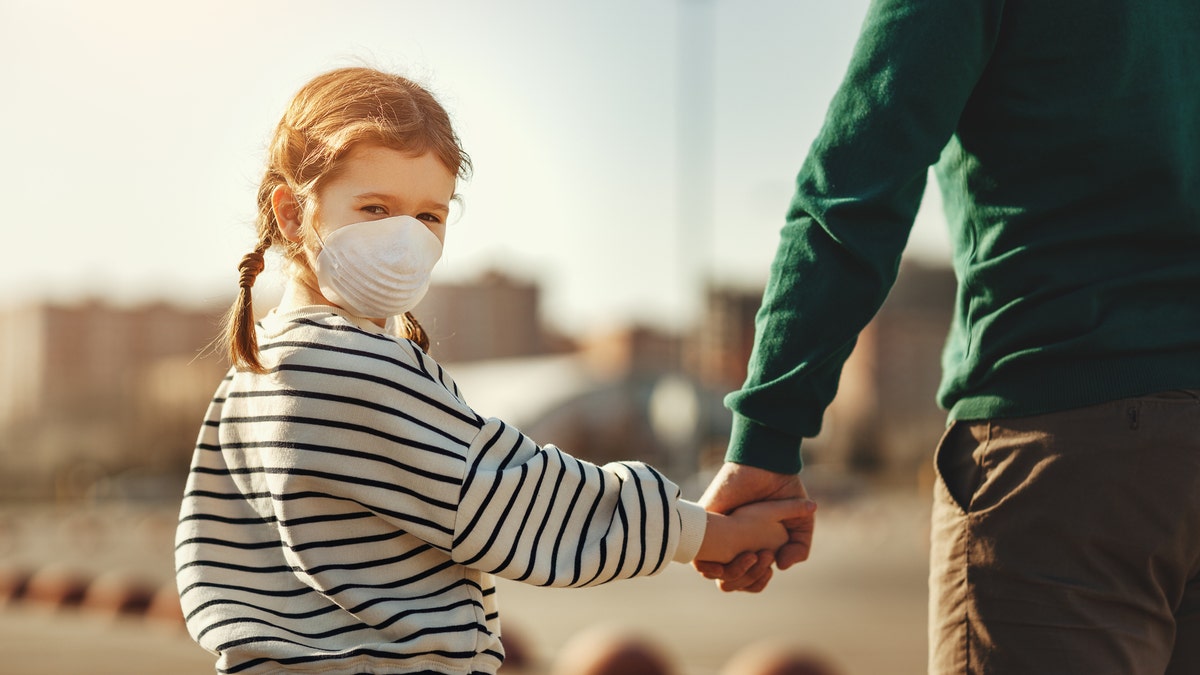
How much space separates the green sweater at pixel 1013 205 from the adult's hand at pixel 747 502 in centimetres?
9

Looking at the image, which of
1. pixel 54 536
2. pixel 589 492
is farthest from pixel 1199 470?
pixel 54 536

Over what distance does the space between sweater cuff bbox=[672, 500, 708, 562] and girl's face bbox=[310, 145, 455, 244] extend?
689 millimetres

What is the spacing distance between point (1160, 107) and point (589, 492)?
1.12 meters

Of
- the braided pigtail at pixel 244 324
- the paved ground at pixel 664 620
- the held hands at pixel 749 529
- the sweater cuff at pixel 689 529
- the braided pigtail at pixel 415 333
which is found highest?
the braided pigtail at pixel 244 324

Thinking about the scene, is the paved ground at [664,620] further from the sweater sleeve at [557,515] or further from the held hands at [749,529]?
the sweater sleeve at [557,515]

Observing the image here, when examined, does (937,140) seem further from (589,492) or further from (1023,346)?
(589,492)

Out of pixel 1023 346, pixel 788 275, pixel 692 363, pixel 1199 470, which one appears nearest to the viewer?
pixel 1199 470

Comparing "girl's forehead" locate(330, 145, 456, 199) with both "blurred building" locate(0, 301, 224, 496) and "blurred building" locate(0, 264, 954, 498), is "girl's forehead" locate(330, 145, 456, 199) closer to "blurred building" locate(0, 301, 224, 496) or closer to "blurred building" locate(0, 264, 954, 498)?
"blurred building" locate(0, 264, 954, 498)

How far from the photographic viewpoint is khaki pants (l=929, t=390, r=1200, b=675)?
6.63 ft

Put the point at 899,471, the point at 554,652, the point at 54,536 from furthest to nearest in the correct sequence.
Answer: the point at 899,471
the point at 54,536
the point at 554,652

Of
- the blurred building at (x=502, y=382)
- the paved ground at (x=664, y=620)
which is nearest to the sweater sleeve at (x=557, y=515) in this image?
the paved ground at (x=664, y=620)

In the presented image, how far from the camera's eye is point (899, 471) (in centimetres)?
6794

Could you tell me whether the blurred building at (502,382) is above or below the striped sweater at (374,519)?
below

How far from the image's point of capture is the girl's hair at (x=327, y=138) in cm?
212
